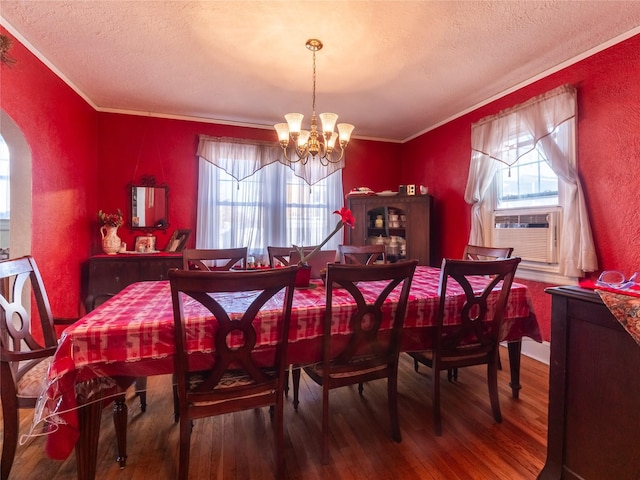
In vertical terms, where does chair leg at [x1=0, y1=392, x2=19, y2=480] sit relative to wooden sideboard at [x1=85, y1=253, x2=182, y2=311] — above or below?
below

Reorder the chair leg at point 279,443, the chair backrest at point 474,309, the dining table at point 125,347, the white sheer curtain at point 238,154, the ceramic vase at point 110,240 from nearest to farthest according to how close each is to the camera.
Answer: the dining table at point 125,347 → the chair leg at point 279,443 → the chair backrest at point 474,309 → the ceramic vase at point 110,240 → the white sheer curtain at point 238,154

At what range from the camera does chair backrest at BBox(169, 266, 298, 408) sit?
115 centimetres

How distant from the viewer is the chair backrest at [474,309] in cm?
158

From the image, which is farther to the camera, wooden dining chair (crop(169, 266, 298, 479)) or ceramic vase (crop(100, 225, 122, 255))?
ceramic vase (crop(100, 225, 122, 255))

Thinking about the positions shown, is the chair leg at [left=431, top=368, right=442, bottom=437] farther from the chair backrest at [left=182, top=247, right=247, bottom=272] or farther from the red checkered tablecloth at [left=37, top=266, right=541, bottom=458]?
the chair backrest at [left=182, top=247, right=247, bottom=272]

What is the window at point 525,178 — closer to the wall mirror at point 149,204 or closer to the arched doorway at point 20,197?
the wall mirror at point 149,204

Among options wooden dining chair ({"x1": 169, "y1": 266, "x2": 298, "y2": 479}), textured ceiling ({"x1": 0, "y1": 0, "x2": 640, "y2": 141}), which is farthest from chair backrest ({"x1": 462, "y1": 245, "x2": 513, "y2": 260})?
wooden dining chair ({"x1": 169, "y1": 266, "x2": 298, "y2": 479})

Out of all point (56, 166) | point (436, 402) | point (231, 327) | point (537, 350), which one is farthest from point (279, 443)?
point (56, 166)

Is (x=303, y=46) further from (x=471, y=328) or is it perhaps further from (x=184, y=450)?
(x=184, y=450)

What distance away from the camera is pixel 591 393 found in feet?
3.69

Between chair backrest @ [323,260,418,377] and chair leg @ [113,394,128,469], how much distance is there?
0.96 meters

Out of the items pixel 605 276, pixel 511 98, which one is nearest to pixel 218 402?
pixel 605 276

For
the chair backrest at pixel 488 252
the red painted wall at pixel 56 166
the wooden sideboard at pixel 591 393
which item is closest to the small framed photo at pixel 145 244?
the red painted wall at pixel 56 166

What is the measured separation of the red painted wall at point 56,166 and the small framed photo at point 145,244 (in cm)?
45
